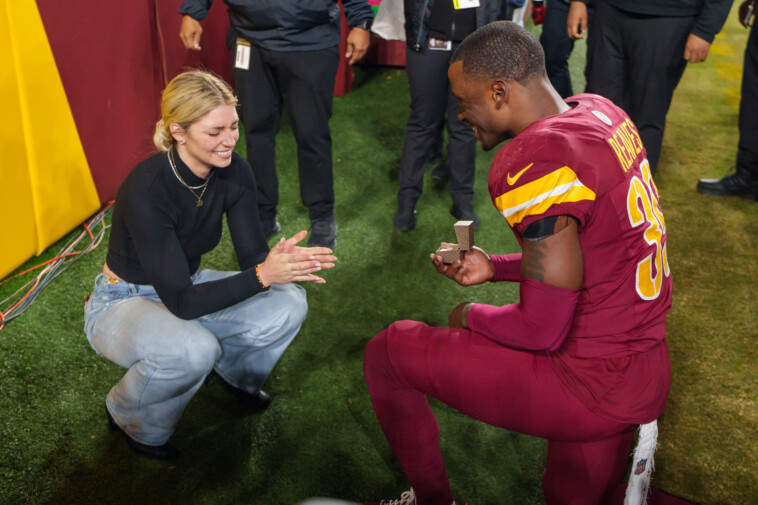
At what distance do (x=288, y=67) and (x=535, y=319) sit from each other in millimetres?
1980

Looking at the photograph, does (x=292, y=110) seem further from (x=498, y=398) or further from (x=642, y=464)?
(x=642, y=464)

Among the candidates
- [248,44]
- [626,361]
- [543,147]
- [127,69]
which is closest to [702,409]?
[626,361]

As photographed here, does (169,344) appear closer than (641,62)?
Yes

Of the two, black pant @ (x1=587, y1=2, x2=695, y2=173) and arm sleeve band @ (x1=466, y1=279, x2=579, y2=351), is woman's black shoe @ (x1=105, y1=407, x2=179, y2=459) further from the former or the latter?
black pant @ (x1=587, y1=2, x2=695, y2=173)

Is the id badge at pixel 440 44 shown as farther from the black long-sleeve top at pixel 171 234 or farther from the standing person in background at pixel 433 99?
the black long-sleeve top at pixel 171 234

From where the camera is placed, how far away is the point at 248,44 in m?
3.14

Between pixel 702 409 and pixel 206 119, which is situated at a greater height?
pixel 206 119

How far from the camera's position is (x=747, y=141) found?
13.4 feet

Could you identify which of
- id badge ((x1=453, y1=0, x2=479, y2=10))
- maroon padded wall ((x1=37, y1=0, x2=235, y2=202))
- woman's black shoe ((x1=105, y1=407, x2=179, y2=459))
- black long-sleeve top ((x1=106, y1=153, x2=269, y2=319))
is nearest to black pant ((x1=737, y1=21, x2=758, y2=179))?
id badge ((x1=453, y1=0, x2=479, y2=10))

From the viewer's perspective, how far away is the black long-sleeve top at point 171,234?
213 cm

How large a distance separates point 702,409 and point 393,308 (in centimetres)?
134

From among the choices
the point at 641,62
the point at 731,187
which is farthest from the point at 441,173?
the point at 731,187

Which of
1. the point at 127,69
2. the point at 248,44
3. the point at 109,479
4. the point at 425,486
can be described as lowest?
the point at 109,479

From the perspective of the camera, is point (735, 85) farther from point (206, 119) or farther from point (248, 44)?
point (206, 119)
